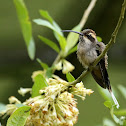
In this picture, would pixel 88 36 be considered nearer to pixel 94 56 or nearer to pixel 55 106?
pixel 94 56

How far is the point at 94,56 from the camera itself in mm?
1508

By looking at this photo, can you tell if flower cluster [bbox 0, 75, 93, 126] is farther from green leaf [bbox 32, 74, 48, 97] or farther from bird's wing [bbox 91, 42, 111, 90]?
bird's wing [bbox 91, 42, 111, 90]

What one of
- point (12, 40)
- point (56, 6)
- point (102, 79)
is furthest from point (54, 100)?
point (56, 6)

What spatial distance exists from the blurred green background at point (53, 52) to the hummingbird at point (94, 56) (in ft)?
1.34

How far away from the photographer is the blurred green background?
89.9 inches

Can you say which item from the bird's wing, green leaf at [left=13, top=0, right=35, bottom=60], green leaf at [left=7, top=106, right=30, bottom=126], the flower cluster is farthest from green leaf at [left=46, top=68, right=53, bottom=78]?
green leaf at [left=7, top=106, right=30, bottom=126]

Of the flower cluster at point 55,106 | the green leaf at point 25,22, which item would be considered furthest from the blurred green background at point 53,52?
the flower cluster at point 55,106

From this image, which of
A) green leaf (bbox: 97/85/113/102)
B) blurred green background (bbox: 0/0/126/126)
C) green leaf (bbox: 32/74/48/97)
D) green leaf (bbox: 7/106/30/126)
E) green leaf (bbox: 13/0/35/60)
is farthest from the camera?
blurred green background (bbox: 0/0/126/126)

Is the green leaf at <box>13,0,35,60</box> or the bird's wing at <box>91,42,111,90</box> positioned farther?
the green leaf at <box>13,0,35,60</box>

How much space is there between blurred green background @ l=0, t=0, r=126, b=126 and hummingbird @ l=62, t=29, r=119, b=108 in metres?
0.41

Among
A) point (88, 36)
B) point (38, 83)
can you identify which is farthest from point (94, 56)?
point (38, 83)

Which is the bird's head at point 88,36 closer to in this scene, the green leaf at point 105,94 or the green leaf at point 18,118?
the green leaf at point 105,94

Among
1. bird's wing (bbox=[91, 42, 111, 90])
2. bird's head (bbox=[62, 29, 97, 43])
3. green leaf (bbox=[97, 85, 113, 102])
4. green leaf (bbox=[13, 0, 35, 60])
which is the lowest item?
green leaf (bbox=[97, 85, 113, 102])

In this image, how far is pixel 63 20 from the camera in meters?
2.51
